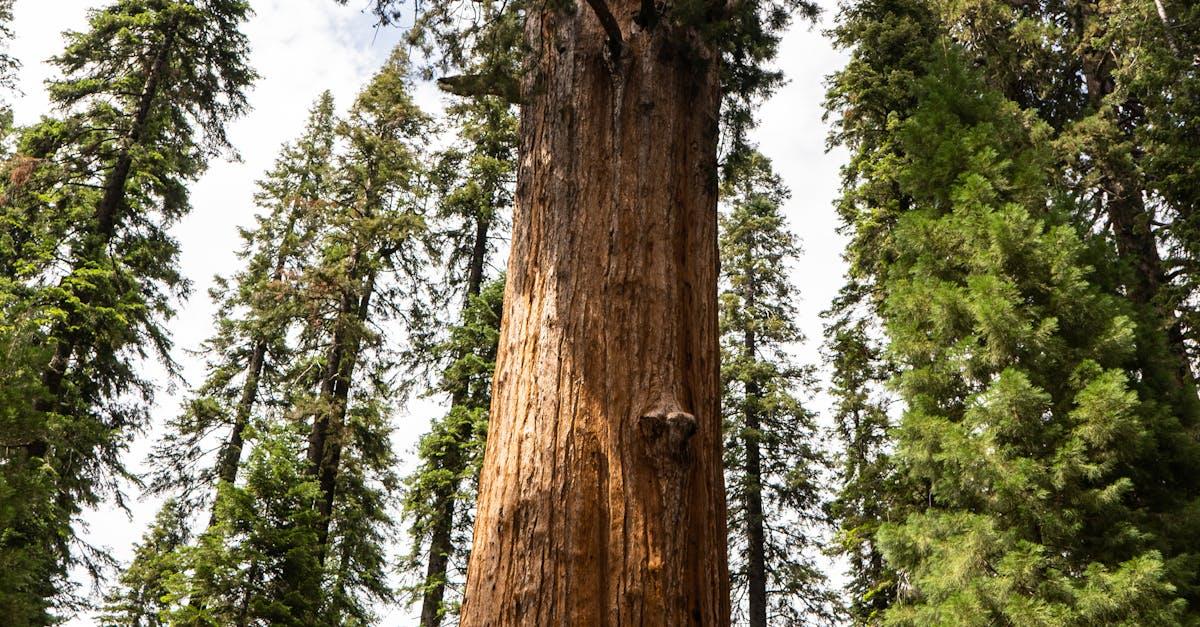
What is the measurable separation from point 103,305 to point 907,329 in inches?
496

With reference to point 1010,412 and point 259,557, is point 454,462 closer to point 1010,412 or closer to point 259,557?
point 259,557

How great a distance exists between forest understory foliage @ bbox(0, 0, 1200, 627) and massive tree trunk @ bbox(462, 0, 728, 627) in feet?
0.05

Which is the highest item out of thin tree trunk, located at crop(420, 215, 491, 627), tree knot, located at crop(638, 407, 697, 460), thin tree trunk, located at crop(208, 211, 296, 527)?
thin tree trunk, located at crop(208, 211, 296, 527)

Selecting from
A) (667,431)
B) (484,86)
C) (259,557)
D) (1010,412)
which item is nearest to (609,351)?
(667,431)

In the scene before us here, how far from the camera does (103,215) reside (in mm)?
13906

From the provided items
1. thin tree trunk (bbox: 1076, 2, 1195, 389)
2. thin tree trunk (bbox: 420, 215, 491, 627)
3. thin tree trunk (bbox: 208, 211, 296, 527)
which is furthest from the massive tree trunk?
thin tree trunk (bbox: 208, 211, 296, 527)

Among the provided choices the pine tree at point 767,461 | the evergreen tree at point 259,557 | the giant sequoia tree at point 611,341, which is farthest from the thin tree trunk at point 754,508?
the giant sequoia tree at point 611,341

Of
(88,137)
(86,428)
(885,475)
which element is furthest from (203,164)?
(885,475)

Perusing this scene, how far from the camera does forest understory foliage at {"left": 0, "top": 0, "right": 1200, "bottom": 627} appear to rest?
3111mm

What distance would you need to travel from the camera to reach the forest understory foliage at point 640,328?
311 cm

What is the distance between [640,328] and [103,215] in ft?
46.2

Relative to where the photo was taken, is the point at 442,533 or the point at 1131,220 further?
the point at 442,533

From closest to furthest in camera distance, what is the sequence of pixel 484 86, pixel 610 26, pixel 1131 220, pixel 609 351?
pixel 609 351
pixel 610 26
pixel 484 86
pixel 1131 220

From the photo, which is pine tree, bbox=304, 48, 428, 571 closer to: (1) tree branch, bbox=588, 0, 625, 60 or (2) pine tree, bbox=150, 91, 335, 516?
(2) pine tree, bbox=150, 91, 335, 516
